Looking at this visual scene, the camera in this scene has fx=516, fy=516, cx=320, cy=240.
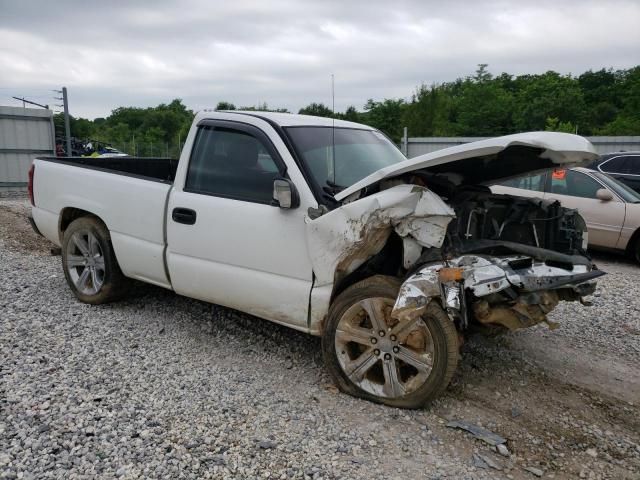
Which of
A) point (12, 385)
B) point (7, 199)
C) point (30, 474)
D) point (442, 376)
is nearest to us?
point (30, 474)

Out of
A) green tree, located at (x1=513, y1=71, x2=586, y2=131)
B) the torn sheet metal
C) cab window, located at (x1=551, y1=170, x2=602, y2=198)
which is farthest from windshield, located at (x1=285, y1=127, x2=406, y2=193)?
green tree, located at (x1=513, y1=71, x2=586, y2=131)

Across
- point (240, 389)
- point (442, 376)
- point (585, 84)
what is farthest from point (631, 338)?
point (585, 84)

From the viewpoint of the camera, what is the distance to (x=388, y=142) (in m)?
4.83

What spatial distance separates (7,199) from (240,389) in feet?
41.7

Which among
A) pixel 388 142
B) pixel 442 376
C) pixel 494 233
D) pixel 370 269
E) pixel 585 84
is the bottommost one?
pixel 442 376

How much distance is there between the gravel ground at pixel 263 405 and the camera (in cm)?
277

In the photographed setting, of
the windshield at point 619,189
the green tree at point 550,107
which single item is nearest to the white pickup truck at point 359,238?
the windshield at point 619,189

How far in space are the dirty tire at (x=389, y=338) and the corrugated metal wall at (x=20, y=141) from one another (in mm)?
13881

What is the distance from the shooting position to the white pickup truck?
122 inches

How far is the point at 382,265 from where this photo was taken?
3674 millimetres

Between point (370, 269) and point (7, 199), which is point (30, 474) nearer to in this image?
point (370, 269)

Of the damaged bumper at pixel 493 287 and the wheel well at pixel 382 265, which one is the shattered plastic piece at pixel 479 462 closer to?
the damaged bumper at pixel 493 287

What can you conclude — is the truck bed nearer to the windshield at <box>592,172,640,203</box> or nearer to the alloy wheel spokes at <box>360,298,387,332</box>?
the alloy wheel spokes at <box>360,298,387,332</box>

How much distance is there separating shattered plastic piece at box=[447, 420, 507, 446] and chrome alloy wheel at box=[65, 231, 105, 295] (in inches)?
140
